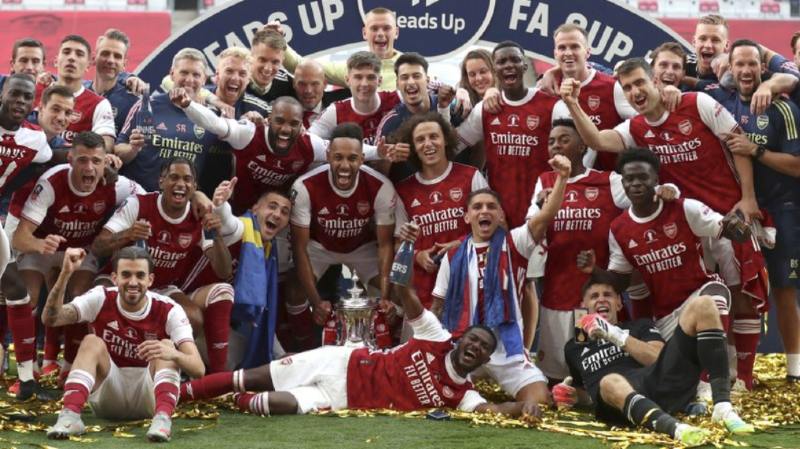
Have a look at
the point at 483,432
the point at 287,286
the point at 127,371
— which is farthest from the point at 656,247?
the point at 127,371

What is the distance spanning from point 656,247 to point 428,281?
48.1 inches

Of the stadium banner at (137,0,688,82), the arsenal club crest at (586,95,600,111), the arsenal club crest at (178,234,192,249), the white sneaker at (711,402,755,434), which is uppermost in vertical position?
the stadium banner at (137,0,688,82)

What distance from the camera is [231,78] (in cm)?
737

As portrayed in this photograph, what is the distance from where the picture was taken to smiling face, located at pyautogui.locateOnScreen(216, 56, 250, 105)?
7.35 meters

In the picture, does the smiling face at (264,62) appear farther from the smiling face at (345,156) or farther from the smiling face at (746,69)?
the smiling face at (746,69)

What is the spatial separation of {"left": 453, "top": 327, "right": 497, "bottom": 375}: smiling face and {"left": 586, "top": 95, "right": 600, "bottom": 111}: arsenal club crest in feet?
5.53

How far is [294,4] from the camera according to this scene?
362 inches

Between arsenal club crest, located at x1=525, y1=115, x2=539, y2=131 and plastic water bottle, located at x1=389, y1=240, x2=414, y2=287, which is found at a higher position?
arsenal club crest, located at x1=525, y1=115, x2=539, y2=131

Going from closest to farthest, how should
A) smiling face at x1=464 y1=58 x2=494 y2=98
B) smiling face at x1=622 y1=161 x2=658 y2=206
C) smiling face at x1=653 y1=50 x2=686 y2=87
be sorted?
smiling face at x1=622 y1=161 x2=658 y2=206 < smiling face at x1=653 y1=50 x2=686 y2=87 < smiling face at x1=464 y1=58 x2=494 y2=98

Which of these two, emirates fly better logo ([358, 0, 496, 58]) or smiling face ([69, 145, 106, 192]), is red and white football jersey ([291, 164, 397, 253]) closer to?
smiling face ([69, 145, 106, 192])

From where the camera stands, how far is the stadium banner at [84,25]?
20391 millimetres

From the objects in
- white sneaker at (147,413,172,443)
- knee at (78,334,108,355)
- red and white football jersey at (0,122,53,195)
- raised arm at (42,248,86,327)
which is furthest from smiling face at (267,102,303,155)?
white sneaker at (147,413,172,443)

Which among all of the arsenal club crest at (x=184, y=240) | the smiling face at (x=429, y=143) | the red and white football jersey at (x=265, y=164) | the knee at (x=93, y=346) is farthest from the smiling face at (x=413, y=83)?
the knee at (x=93, y=346)

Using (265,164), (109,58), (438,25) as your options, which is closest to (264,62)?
(265,164)
